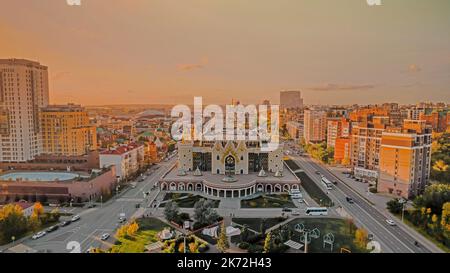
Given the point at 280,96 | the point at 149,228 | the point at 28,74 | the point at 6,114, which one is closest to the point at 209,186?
the point at 149,228

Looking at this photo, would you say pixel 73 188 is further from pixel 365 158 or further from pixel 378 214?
pixel 365 158

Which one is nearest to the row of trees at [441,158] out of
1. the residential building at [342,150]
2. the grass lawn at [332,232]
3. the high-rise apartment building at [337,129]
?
the residential building at [342,150]

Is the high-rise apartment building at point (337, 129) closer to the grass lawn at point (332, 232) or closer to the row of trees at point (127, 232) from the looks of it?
the grass lawn at point (332, 232)

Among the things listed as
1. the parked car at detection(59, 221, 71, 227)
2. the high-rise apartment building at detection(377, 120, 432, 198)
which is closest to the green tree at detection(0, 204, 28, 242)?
the parked car at detection(59, 221, 71, 227)

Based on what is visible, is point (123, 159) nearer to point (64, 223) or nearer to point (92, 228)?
Result: point (64, 223)
